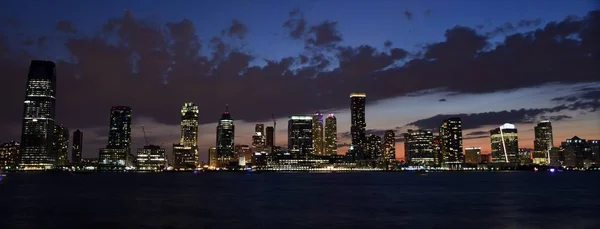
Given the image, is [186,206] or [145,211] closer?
[145,211]

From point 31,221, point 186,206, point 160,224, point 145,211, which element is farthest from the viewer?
point 186,206

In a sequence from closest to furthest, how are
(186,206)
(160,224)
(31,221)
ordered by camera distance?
1. (160,224)
2. (31,221)
3. (186,206)

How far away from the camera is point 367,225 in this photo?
152ft

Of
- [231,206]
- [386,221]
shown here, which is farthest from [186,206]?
[386,221]

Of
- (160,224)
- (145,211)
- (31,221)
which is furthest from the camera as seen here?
(145,211)

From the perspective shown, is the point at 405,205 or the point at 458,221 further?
the point at 405,205

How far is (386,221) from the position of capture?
164ft

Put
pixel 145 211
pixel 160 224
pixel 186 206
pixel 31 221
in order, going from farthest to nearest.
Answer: pixel 186 206 < pixel 145 211 < pixel 31 221 < pixel 160 224

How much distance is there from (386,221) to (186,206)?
93.5 ft

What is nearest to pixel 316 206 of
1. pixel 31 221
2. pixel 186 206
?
pixel 186 206

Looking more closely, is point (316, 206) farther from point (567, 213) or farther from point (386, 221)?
point (567, 213)

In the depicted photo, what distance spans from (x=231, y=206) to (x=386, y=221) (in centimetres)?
2444

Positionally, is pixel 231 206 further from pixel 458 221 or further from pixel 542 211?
pixel 542 211

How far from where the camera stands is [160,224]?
152 feet
